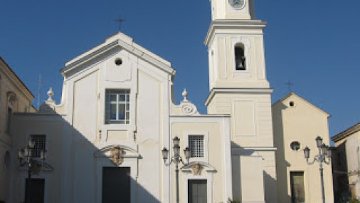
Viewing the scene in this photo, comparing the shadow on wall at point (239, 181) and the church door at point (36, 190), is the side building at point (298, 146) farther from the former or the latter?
the church door at point (36, 190)

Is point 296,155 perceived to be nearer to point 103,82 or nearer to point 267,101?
point 267,101

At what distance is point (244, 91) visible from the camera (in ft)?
122

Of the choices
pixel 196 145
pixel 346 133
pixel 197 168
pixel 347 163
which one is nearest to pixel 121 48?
pixel 196 145

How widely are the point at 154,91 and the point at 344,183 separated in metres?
19.7

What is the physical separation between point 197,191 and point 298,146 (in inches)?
417

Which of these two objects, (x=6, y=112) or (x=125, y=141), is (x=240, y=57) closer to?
(x=125, y=141)

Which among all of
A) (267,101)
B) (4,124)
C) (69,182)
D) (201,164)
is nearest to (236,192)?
(201,164)

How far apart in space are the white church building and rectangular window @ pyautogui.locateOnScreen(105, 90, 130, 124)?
0.20 feet

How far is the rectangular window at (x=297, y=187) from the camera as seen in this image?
3859 centimetres

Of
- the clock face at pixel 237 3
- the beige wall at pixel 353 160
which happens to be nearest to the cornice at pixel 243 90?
the clock face at pixel 237 3

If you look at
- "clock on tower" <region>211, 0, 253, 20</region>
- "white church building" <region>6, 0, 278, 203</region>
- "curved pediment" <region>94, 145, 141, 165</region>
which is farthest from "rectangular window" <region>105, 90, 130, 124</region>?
A: "clock on tower" <region>211, 0, 253, 20</region>

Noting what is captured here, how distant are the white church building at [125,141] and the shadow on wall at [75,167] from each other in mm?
56

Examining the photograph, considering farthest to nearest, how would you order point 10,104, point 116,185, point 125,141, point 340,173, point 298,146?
point 340,173
point 298,146
point 125,141
point 10,104
point 116,185

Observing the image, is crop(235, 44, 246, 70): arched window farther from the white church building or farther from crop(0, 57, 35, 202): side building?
crop(0, 57, 35, 202): side building
